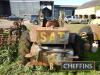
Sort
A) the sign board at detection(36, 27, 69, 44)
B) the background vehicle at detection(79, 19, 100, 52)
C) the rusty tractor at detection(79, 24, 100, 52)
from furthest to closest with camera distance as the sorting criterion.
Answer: the rusty tractor at detection(79, 24, 100, 52)
the background vehicle at detection(79, 19, 100, 52)
the sign board at detection(36, 27, 69, 44)

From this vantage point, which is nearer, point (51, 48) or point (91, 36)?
point (51, 48)

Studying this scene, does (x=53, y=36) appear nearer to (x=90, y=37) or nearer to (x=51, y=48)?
(x=51, y=48)

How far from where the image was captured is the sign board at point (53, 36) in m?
7.29

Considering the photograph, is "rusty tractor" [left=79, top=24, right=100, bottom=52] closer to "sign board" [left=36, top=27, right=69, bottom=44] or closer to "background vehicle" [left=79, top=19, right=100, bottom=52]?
"background vehicle" [left=79, top=19, right=100, bottom=52]

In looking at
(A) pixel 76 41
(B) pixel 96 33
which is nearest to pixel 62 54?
(A) pixel 76 41

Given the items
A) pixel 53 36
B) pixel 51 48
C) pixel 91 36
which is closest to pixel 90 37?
pixel 91 36

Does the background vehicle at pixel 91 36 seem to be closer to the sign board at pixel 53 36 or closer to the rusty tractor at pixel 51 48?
the rusty tractor at pixel 51 48

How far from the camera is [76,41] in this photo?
8.30 m

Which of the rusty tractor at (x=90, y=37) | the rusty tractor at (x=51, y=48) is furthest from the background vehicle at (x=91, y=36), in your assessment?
the rusty tractor at (x=51, y=48)

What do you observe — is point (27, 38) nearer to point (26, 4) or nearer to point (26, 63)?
point (26, 63)

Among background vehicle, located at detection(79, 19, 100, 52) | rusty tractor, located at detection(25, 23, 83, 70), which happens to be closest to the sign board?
rusty tractor, located at detection(25, 23, 83, 70)

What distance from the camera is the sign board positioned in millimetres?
7285

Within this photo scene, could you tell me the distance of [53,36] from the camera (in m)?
A: 7.30

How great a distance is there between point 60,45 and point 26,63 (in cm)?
103
